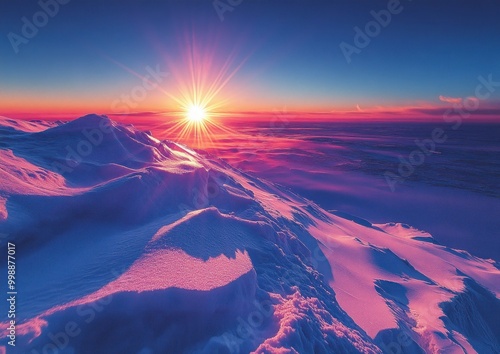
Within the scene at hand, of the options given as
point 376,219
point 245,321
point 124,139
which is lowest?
point 376,219

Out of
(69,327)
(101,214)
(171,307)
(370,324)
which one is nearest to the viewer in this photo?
(69,327)

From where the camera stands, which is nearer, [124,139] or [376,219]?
[124,139]

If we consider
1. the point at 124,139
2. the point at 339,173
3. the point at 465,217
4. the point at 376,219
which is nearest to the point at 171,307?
the point at 124,139

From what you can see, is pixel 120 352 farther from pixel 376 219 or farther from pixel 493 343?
pixel 376 219

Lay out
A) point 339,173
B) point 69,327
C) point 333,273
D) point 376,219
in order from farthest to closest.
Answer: point 339,173 → point 376,219 → point 333,273 → point 69,327

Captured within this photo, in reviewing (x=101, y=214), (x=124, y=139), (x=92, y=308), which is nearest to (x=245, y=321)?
(x=92, y=308)

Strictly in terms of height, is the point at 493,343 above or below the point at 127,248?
below
